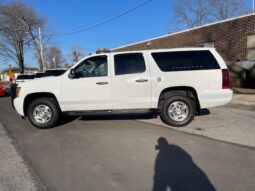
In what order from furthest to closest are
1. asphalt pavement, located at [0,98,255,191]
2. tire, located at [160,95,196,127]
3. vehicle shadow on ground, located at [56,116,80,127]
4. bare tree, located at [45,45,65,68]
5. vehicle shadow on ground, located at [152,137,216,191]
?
bare tree, located at [45,45,65,68], vehicle shadow on ground, located at [56,116,80,127], tire, located at [160,95,196,127], asphalt pavement, located at [0,98,255,191], vehicle shadow on ground, located at [152,137,216,191]

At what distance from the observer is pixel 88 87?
6.28 metres

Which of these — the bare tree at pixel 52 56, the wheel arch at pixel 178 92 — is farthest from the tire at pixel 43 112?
the bare tree at pixel 52 56

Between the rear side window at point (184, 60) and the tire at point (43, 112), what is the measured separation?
3.06 metres

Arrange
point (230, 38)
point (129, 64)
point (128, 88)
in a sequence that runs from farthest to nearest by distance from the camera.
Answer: point (230, 38), point (129, 64), point (128, 88)

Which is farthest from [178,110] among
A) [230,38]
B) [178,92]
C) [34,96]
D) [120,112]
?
[230,38]

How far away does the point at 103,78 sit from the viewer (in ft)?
20.6

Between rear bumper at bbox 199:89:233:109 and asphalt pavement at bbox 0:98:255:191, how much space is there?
1.17 metres

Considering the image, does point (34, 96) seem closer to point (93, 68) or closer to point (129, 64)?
point (93, 68)

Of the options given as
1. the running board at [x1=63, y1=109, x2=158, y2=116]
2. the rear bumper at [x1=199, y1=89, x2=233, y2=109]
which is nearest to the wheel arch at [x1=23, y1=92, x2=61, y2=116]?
the running board at [x1=63, y1=109, x2=158, y2=116]

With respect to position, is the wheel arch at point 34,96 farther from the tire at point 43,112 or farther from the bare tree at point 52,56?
the bare tree at point 52,56

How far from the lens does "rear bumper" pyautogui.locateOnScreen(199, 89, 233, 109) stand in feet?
20.2

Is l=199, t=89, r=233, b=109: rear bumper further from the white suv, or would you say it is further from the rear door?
the rear door

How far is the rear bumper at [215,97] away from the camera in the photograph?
6164mm

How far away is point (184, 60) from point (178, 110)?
1342mm
